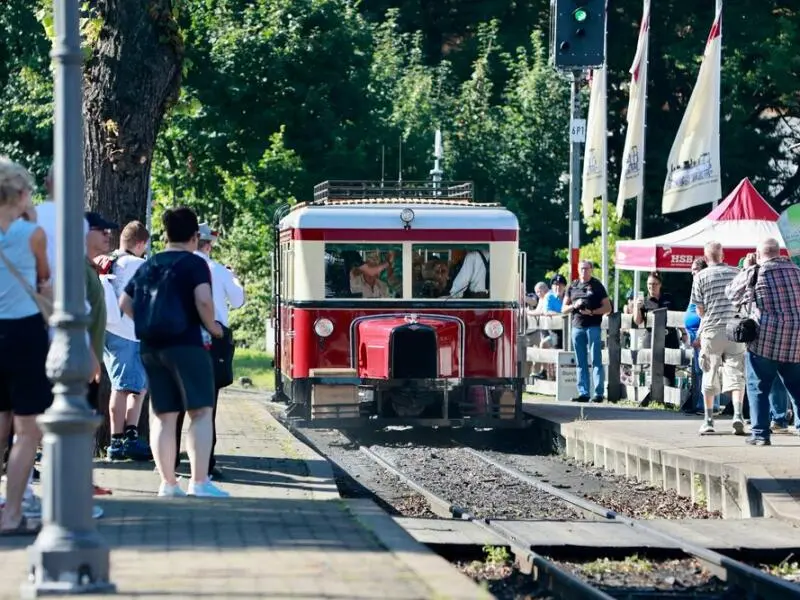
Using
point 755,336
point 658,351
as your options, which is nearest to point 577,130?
point 658,351

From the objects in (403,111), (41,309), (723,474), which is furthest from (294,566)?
(403,111)

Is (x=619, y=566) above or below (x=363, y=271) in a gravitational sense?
below

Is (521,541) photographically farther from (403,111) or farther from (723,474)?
(403,111)

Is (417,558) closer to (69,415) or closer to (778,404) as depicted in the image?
(69,415)

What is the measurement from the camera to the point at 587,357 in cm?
2175

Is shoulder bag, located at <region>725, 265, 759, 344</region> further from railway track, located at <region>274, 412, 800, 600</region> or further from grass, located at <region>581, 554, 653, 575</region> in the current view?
grass, located at <region>581, 554, 653, 575</region>

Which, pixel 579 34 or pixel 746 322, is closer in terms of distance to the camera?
pixel 746 322

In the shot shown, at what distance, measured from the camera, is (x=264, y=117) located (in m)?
39.1

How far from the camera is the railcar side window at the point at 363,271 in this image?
1923 centimetres

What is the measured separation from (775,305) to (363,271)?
5.98 m

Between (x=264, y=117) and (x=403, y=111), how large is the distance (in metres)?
5.01

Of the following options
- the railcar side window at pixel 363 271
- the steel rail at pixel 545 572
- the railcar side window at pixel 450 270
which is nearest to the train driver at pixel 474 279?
the railcar side window at pixel 450 270

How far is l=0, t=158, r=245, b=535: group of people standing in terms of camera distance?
8922mm

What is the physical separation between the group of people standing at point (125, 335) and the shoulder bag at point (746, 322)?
4.44 meters
